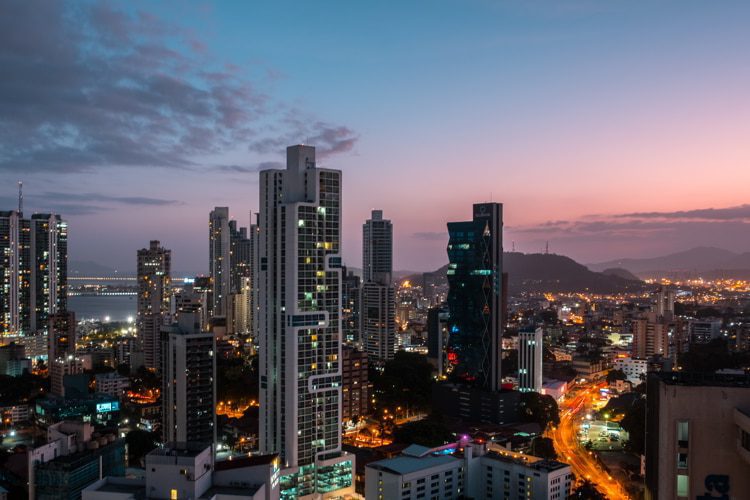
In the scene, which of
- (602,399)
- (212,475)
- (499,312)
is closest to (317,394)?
(212,475)

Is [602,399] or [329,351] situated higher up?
[329,351]

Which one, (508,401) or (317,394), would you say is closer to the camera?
(317,394)

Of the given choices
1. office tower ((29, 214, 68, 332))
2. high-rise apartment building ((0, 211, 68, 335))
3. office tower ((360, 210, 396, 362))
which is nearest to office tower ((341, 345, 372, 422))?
office tower ((360, 210, 396, 362))

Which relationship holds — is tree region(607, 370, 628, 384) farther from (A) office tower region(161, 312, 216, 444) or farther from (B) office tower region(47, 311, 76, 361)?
(B) office tower region(47, 311, 76, 361)

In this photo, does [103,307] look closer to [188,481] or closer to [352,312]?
[352,312]

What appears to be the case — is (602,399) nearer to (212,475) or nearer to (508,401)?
(508,401)

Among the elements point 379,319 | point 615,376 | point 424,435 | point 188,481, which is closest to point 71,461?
point 188,481

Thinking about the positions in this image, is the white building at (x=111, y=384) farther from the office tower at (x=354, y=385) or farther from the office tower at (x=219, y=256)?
the office tower at (x=219, y=256)

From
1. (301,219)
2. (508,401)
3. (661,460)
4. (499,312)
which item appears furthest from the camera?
(499,312)
